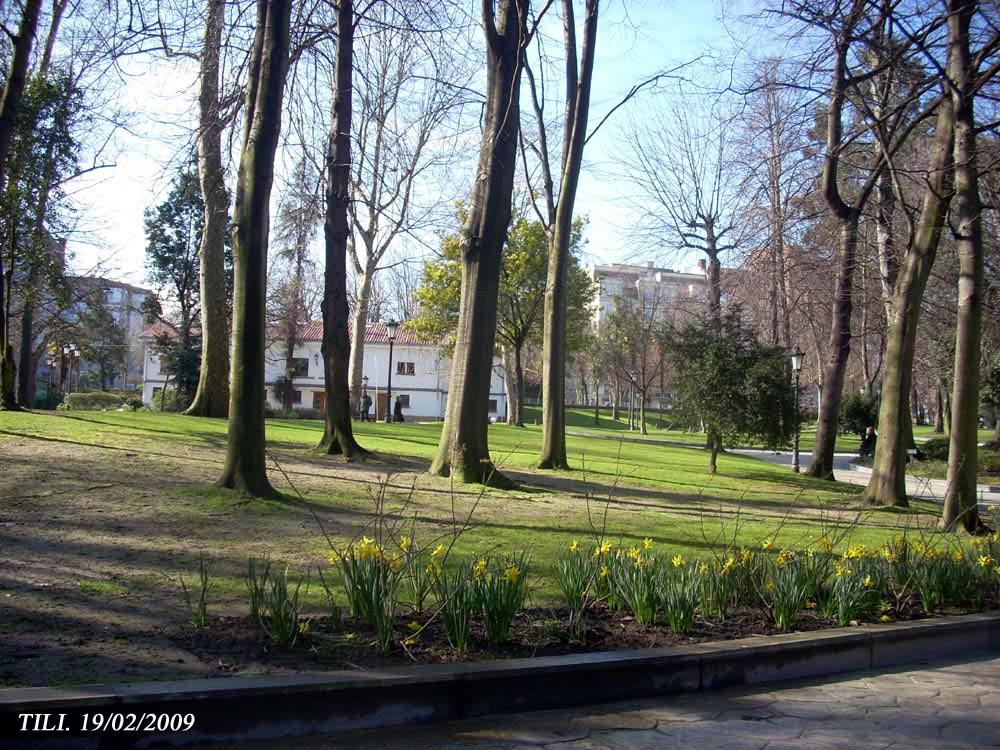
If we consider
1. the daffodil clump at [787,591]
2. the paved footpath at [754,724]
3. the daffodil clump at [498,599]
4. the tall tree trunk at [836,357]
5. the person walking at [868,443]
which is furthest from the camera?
the person walking at [868,443]

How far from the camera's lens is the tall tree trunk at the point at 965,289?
12492mm

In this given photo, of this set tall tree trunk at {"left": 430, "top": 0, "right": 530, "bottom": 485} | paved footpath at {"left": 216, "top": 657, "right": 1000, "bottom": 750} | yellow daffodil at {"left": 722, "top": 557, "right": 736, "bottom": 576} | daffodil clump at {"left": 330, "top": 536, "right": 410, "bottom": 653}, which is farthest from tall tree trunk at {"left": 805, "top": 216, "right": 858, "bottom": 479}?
daffodil clump at {"left": 330, "top": 536, "right": 410, "bottom": 653}

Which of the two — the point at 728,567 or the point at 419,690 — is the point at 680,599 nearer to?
the point at 728,567

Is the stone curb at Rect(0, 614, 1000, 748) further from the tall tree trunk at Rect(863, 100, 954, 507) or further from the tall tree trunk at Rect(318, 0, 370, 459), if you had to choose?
the tall tree trunk at Rect(318, 0, 370, 459)

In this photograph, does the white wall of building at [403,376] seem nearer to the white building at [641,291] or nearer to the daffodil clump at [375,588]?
the white building at [641,291]

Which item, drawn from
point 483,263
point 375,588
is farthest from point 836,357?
point 375,588

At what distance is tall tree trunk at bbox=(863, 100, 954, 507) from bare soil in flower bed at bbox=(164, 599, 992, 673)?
9852 millimetres

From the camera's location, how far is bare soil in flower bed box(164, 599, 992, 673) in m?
5.20

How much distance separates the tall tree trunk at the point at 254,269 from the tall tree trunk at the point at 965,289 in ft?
31.3

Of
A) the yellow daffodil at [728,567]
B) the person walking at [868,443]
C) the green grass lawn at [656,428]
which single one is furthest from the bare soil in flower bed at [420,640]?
the green grass lawn at [656,428]

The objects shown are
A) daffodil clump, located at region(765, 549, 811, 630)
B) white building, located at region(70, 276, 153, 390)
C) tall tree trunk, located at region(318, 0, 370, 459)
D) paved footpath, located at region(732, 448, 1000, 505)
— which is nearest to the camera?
daffodil clump, located at region(765, 549, 811, 630)

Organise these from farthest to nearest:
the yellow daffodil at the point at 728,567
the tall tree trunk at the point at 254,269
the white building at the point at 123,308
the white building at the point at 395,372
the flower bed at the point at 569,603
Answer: the white building at the point at 395,372, the white building at the point at 123,308, the tall tree trunk at the point at 254,269, the yellow daffodil at the point at 728,567, the flower bed at the point at 569,603

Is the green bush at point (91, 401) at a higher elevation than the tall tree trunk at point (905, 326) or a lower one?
lower

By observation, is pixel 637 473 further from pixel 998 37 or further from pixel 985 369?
pixel 985 369
